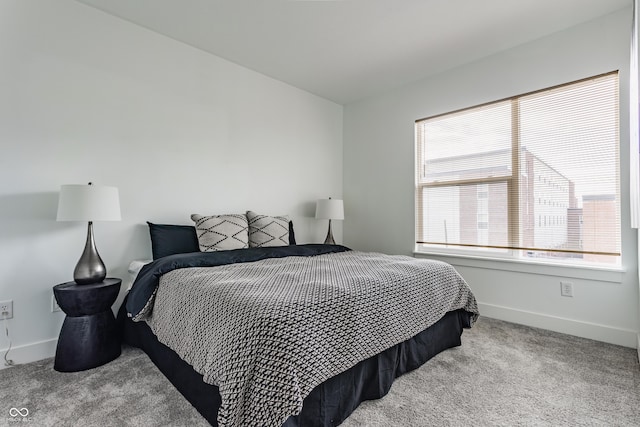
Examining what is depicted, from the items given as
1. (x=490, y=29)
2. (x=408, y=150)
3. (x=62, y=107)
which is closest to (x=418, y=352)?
(x=408, y=150)

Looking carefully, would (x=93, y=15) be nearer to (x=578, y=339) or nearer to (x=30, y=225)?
(x=30, y=225)

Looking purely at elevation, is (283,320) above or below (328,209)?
below

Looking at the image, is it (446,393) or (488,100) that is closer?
(446,393)

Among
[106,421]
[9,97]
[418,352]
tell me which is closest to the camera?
[106,421]

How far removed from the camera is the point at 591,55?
241cm

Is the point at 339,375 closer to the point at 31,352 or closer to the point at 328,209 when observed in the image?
the point at 31,352

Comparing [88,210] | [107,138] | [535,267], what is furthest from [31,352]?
[535,267]

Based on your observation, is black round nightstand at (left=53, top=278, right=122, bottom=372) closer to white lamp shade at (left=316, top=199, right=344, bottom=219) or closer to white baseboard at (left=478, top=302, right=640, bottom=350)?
white lamp shade at (left=316, top=199, right=344, bottom=219)

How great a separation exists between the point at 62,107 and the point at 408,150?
3.22 metres

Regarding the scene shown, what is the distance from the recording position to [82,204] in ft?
6.22

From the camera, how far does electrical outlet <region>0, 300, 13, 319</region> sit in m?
1.95

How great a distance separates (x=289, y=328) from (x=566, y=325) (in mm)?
2571

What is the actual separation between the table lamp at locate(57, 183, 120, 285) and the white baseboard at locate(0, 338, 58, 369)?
554mm

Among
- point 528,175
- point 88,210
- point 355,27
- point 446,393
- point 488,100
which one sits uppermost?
point 355,27
